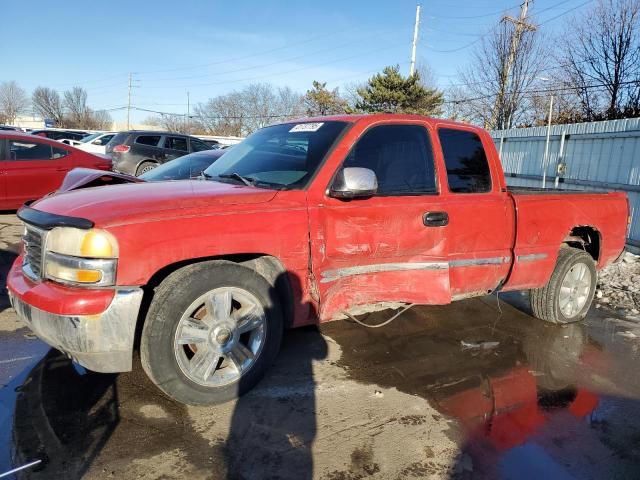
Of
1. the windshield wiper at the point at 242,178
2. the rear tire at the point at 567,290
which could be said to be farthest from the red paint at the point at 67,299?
the rear tire at the point at 567,290

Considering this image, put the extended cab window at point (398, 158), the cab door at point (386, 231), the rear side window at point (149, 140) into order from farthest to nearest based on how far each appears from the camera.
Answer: the rear side window at point (149, 140), the extended cab window at point (398, 158), the cab door at point (386, 231)

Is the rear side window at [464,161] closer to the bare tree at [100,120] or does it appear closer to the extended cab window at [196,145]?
the extended cab window at [196,145]

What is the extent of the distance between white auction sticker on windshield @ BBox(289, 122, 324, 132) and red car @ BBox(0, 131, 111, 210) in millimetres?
6902

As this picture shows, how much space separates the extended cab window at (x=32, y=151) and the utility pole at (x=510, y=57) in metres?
22.1

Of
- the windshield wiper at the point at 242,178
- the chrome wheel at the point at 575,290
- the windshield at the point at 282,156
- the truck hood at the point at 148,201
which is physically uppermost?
the windshield at the point at 282,156

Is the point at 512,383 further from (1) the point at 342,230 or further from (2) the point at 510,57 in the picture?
(2) the point at 510,57

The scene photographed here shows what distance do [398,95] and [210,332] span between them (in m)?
30.9

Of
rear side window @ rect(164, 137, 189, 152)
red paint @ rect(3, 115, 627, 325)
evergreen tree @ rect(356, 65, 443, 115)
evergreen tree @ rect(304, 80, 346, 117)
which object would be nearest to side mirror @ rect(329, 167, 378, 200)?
red paint @ rect(3, 115, 627, 325)

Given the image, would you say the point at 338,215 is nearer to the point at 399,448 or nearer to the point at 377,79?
the point at 399,448

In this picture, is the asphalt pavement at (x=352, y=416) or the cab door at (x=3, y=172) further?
the cab door at (x=3, y=172)

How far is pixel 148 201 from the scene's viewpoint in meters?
2.95

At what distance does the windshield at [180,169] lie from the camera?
6.21 m

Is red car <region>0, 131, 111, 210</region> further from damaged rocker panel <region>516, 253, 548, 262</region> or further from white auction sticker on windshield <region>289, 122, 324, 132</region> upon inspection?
damaged rocker panel <region>516, 253, 548, 262</region>

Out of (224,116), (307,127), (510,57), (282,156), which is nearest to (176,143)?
(307,127)
